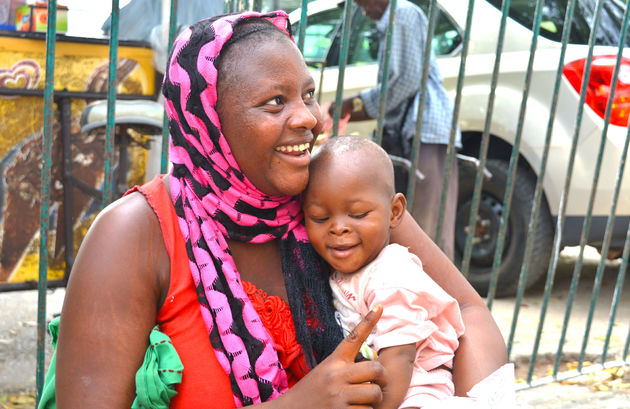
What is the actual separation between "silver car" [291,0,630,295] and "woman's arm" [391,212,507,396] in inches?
109

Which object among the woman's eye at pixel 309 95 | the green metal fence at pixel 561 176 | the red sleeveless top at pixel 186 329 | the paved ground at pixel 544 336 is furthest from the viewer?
the paved ground at pixel 544 336

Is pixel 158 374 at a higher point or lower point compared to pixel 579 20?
lower

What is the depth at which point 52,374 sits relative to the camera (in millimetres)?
1830

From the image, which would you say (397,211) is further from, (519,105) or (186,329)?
(519,105)

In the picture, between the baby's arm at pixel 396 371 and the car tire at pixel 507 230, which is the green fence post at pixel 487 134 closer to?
the baby's arm at pixel 396 371

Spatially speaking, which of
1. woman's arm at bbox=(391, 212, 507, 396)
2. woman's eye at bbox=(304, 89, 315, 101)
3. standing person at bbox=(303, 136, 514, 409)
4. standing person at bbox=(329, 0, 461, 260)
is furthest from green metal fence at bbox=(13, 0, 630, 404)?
woman's eye at bbox=(304, 89, 315, 101)

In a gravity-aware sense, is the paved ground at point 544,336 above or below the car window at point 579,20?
below

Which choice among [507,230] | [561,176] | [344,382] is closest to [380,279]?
[344,382]

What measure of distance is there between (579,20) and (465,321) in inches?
139

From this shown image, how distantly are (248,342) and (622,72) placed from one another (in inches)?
139

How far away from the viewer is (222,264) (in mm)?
1775

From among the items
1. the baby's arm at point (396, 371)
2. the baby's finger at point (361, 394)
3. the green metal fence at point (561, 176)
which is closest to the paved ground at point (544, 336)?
the green metal fence at point (561, 176)

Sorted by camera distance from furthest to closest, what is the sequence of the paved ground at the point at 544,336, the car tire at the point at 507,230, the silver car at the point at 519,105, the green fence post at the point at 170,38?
the car tire at the point at 507,230 < the silver car at the point at 519,105 < the paved ground at the point at 544,336 < the green fence post at the point at 170,38

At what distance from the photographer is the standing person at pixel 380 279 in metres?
1.80
